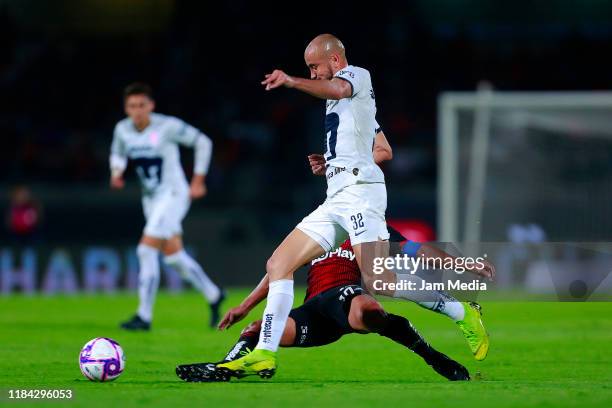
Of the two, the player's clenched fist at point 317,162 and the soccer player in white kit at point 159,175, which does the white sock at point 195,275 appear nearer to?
the soccer player in white kit at point 159,175

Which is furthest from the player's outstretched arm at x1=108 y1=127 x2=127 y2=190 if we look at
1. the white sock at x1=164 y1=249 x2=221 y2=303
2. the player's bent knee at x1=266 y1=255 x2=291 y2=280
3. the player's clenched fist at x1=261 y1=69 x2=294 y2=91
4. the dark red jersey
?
the player's clenched fist at x1=261 y1=69 x2=294 y2=91

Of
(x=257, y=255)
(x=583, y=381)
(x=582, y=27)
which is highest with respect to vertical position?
(x=582, y=27)

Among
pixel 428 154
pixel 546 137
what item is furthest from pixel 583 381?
pixel 428 154

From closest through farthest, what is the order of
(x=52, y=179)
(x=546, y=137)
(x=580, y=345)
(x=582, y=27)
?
(x=580, y=345) < (x=546, y=137) < (x=52, y=179) < (x=582, y=27)

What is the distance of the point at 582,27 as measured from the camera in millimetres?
22797

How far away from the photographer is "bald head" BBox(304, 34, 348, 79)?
6844 millimetres

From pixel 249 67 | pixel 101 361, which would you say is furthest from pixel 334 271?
pixel 249 67

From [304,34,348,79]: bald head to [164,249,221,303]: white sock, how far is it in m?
4.99

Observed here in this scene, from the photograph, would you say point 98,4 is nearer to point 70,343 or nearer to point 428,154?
point 428,154

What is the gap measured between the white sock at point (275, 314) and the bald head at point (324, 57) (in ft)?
3.90

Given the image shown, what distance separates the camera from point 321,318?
7117 mm

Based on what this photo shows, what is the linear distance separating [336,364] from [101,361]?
81.8 inches

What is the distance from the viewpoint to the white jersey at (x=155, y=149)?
11703 mm

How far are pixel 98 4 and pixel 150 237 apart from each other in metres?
12.3
